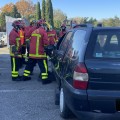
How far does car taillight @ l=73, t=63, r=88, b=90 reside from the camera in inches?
177

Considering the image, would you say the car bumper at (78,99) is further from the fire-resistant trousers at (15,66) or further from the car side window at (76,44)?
the fire-resistant trousers at (15,66)

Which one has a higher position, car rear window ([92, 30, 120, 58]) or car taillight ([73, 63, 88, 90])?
car rear window ([92, 30, 120, 58])

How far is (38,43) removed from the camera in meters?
8.98

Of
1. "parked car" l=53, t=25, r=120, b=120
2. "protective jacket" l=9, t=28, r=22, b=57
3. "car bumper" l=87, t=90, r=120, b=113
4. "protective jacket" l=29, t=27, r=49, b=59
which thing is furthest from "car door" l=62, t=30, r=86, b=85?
"protective jacket" l=9, t=28, r=22, b=57

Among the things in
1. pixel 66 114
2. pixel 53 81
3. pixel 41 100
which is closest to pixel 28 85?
pixel 53 81

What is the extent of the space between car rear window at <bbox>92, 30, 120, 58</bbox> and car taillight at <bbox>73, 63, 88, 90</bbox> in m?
0.26

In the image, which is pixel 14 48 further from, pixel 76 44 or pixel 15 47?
pixel 76 44

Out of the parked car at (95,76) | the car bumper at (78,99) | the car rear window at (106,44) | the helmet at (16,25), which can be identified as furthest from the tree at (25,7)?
the car bumper at (78,99)

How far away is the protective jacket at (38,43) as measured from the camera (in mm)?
8898

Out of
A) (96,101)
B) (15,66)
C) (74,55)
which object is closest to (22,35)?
(15,66)

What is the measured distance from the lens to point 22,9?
85.5 m

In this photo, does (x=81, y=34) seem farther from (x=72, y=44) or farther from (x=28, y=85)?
(x=28, y=85)

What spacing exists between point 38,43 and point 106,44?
4.32 metres

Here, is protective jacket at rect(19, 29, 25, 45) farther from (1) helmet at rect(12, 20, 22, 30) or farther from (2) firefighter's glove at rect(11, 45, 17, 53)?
(2) firefighter's glove at rect(11, 45, 17, 53)
